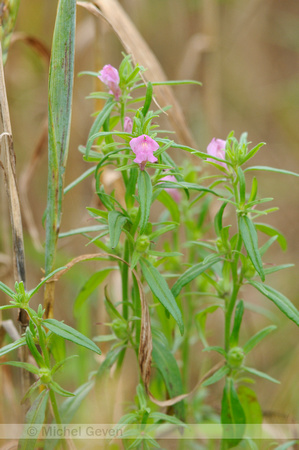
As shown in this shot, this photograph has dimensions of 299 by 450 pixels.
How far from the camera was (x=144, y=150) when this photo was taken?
916mm

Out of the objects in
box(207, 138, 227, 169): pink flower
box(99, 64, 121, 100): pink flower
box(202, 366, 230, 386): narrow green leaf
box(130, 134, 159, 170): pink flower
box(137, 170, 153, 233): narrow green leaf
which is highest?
box(99, 64, 121, 100): pink flower

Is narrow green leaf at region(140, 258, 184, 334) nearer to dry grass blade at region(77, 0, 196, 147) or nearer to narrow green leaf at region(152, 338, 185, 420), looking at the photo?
narrow green leaf at region(152, 338, 185, 420)

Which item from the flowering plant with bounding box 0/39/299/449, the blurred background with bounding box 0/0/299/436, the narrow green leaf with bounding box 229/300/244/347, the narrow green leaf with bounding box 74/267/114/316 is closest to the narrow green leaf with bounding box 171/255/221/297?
the flowering plant with bounding box 0/39/299/449

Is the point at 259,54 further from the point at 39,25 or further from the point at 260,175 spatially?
A: the point at 39,25

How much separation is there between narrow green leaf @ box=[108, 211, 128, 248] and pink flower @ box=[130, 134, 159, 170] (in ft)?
0.35

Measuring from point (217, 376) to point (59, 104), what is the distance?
2.04 feet

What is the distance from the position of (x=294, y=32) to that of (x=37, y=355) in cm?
258

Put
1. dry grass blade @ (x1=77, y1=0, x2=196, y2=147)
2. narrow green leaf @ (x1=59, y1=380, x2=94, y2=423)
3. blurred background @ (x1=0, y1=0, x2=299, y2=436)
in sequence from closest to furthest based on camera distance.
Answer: narrow green leaf @ (x1=59, y1=380, x2=94, y2=423), dry grass blade @ (x1=77, y1=0, x2=196, y2=147), blurred background @ (x1=0, y1=0, x2=299, y2=436)

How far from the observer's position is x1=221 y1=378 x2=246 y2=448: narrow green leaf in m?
1.10

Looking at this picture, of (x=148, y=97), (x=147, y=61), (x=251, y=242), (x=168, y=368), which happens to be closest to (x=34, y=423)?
(x=168, y=368)

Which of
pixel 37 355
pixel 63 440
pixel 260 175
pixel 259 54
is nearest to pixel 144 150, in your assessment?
pixel 37 355

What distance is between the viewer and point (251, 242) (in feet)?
3.14

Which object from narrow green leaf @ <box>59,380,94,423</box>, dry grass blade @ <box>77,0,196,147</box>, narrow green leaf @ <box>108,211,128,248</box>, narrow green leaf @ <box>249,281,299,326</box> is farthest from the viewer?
dry grass blade @ <box>77,0,196,147</box>

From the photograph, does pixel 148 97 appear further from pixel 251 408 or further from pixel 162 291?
pixel 251 408
